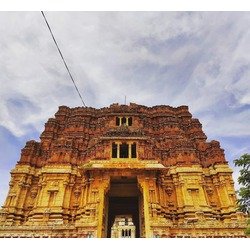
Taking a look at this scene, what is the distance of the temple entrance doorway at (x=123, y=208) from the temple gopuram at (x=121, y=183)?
0.10 metres

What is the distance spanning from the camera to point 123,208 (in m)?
26.4

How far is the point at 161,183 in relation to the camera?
23328 mm

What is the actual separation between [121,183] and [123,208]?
509 cm

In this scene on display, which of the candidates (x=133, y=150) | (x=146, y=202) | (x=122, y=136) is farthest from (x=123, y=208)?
(x=122, y=136)

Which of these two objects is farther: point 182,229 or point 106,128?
point 106,128

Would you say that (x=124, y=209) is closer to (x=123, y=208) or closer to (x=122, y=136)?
(x=123, y=208)

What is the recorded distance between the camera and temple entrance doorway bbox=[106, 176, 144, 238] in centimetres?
2236

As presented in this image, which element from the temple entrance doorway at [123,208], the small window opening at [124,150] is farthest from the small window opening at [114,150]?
the temple entrance doorway at [123,208]

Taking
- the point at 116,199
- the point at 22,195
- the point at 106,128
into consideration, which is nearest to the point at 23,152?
the point at 22,195

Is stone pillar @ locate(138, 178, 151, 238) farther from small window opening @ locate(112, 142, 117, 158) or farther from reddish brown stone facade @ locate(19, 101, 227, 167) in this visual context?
small window opening @ locate(112, 142, 117, 158)

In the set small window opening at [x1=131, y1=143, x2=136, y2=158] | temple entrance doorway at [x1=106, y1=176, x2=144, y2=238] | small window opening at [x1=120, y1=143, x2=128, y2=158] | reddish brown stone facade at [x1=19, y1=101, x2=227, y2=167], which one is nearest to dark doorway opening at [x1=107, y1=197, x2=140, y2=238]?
temple entrance doorway at [x1=106, y1=176, x2=144, y2=238]
